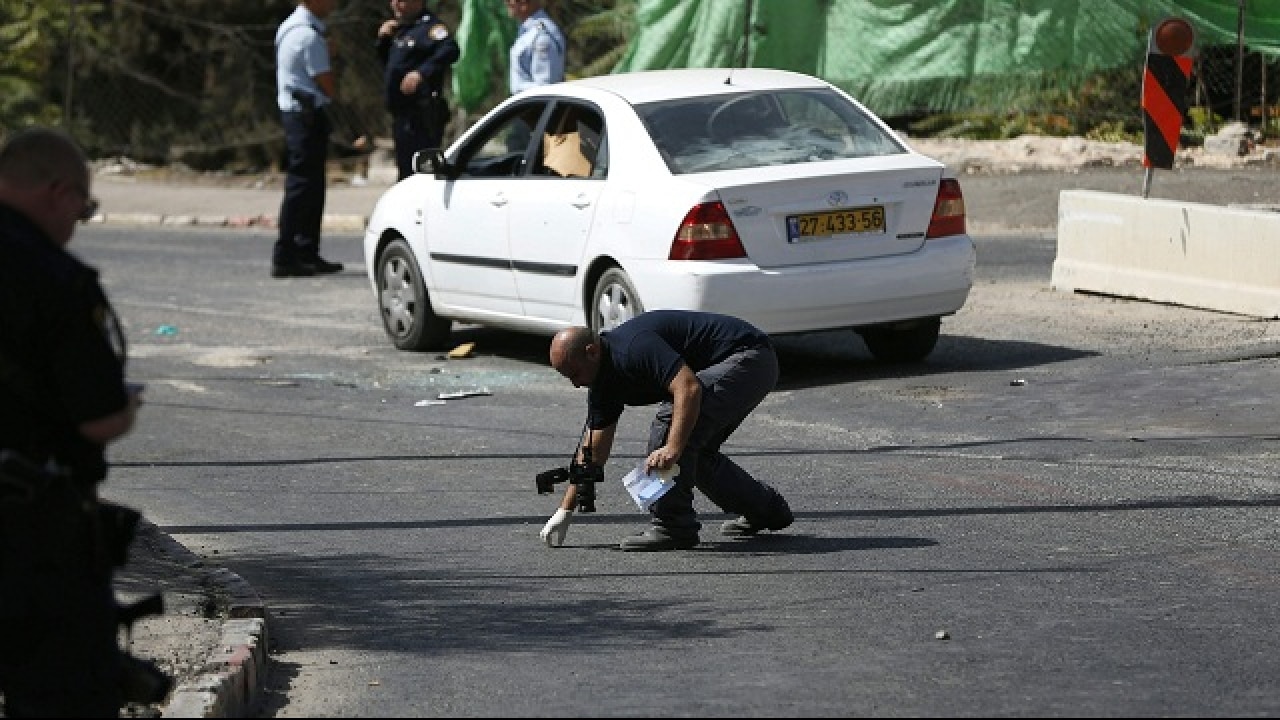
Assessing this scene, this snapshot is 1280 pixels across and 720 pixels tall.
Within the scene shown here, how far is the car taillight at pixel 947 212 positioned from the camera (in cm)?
1289

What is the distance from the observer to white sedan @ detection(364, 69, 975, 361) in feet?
40.8

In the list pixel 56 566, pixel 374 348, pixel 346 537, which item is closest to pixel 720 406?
pixel 346 537

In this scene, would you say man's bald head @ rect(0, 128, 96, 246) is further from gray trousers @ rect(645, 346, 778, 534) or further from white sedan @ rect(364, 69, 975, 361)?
white sedan @ rect(364, 69, 975, 361)

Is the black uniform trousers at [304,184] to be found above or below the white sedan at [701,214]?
below

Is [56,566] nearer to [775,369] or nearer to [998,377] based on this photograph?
[775,369]

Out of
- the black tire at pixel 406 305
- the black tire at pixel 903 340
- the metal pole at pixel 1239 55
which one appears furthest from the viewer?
the metal pole at pixel 1239 55

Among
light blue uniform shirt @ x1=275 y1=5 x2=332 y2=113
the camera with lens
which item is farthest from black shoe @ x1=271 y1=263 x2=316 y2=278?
the camera with lens

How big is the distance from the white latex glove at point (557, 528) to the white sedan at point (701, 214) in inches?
134

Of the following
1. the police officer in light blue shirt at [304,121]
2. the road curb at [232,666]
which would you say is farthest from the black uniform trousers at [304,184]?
the road curb at [232,666]

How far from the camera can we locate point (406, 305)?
15.1 meters

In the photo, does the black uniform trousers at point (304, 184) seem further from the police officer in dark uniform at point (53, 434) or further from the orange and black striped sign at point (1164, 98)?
the police officer in dark uniform at point (53, 434)

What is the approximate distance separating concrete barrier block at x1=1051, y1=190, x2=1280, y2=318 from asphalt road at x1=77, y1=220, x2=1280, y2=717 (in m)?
0.16

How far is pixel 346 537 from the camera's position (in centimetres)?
957

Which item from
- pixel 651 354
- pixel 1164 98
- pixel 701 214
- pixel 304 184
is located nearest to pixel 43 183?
pixel 651 354
